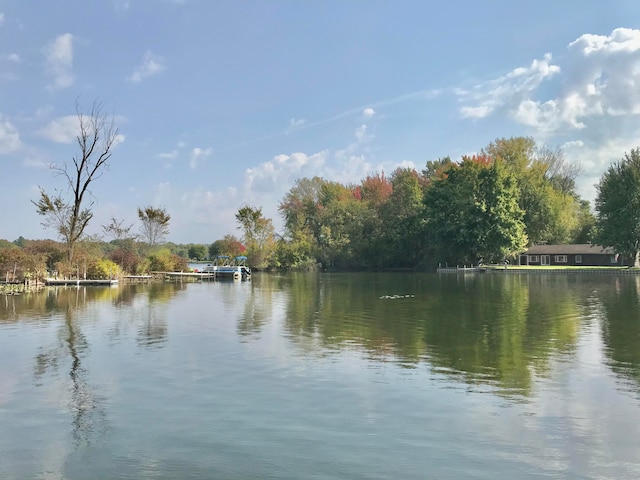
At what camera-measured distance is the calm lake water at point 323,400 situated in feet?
20.0

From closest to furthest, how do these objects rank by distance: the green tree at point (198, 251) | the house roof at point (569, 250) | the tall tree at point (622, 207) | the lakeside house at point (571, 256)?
1. the tall tree at point (622, 207)
2. the lakeside house at point (571, 256)
3. the house roof at point (569, 250)
4. the green tree at point (198, 251)

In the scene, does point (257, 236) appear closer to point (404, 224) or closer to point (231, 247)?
point (231, 247)

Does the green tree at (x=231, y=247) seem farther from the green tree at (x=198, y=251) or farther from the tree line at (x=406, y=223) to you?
the green tree at (x=198, y=251)

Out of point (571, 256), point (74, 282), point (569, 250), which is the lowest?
point (74, 282)

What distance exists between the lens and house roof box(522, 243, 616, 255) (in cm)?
7206

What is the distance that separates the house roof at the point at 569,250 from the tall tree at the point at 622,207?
11.3m

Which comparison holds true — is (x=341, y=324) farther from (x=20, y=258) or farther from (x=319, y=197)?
(x=319, y=197)

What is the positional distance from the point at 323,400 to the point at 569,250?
7359 centimetres

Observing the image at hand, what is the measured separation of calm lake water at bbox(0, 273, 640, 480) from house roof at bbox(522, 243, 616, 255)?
6103 cm

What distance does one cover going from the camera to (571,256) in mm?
73688

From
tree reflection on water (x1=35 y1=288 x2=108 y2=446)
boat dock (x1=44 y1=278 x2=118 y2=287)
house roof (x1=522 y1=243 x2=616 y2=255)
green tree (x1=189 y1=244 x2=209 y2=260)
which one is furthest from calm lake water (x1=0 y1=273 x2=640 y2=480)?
green tree (x1=189 y1=244 x2=209 y2=260)

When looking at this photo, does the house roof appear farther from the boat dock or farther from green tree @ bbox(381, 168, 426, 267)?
the boat dock

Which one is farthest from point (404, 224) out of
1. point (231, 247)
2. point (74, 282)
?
point (74, 282)

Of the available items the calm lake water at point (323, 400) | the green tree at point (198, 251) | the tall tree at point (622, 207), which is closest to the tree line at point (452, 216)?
the tall tree at point (622, 207)
